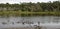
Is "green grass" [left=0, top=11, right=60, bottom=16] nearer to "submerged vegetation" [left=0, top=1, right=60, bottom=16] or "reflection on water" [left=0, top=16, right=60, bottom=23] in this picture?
"submerged vegetation" [left=0, top=1, right=60, bottom=16]

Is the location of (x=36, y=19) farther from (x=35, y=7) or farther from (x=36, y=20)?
(x=35, y=7)

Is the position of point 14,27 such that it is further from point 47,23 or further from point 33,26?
point 47,23

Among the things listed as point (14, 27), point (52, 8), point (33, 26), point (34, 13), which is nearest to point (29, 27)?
point (33, 26)

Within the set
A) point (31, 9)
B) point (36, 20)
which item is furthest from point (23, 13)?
point (36, 20)

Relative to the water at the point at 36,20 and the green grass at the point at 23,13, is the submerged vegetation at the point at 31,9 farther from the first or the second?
the water at the point at 36,20

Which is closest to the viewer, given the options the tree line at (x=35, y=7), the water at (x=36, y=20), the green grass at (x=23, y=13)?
the water at (x=36, y=20)

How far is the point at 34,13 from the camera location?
6.80 meters

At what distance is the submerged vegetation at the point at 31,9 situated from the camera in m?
6.67

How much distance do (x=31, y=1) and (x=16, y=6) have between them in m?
0.79

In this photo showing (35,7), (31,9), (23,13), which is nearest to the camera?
(23,13)

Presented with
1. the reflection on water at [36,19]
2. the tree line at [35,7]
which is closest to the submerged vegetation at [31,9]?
the tree line at [35,7]

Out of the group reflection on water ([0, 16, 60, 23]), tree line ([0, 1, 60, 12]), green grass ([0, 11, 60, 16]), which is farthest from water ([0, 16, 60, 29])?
tree line ([0, 1, 60, 12])

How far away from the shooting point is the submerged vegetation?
667cm

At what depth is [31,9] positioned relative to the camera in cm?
681
